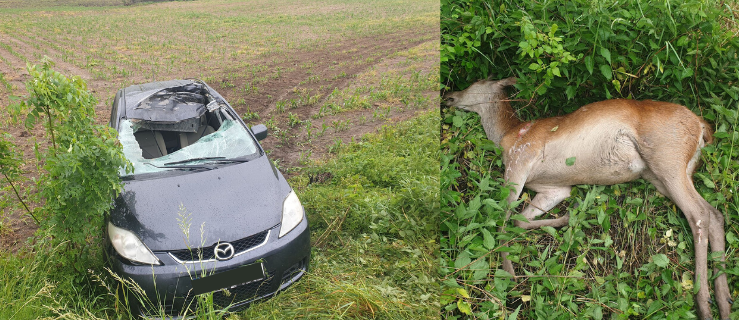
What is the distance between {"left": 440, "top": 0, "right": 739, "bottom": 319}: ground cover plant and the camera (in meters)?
1.78

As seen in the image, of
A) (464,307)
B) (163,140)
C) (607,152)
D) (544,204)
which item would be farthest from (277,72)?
(464,307)

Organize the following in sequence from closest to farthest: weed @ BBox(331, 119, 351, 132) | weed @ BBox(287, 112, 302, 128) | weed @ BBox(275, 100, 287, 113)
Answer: weed @ BBox(331, 119, 351, 132)
weed @ BBox(287, 112, 302, 128)
weed @ BBox(275, 100, 287, 113)

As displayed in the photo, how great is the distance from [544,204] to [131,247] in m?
2.24

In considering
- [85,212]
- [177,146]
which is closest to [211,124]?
[177,146]

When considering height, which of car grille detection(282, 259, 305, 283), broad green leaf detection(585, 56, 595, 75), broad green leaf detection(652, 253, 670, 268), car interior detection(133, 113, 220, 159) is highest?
broad green leaf detection(585, 56, 595, 75)

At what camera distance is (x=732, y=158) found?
6.76 ft

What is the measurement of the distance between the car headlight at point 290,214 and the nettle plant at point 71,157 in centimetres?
98

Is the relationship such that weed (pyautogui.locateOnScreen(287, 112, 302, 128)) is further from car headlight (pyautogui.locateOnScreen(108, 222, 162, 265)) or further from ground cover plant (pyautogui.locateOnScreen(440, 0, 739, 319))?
ground cover plant (pyautogui.locateOnScreen(440, 0, 739, 319))

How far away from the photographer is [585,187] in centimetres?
205

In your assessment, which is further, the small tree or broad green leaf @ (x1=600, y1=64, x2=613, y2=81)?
the small tree

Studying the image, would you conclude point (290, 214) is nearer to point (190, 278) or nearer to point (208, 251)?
point (208, 251)

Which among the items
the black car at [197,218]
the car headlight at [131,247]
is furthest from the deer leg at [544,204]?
the car headlight at [131,247]

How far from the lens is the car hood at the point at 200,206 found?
2.51 meters

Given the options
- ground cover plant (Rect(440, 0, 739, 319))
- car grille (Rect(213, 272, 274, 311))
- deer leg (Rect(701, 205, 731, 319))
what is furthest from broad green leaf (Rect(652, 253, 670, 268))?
car grille (Rect(213, 272, 274, 311))
